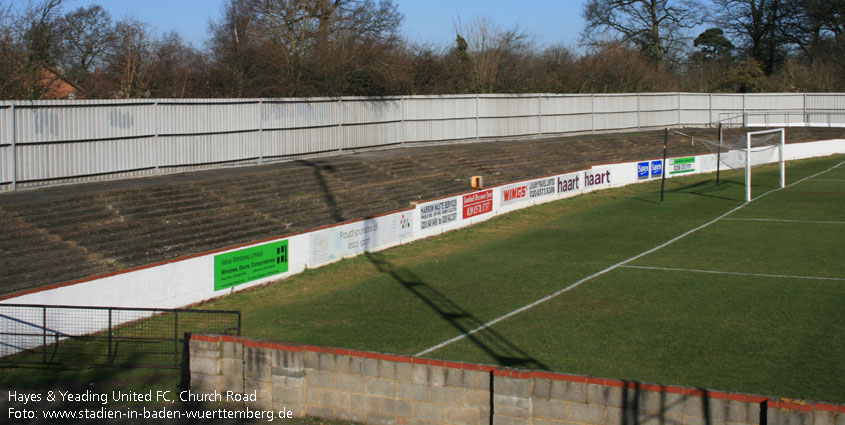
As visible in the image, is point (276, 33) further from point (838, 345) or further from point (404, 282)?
point (838, 345)

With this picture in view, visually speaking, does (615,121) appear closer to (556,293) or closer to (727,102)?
(727,102)

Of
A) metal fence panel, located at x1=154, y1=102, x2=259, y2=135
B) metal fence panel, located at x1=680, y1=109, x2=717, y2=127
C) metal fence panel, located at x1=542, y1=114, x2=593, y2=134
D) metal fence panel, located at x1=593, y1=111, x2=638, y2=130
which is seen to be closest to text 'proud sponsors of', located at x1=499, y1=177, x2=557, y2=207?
metal fence panel, located at x1=154, y1=102, x2=259, y2=135

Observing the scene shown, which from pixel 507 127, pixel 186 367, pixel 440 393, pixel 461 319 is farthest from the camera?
pixel 507 127

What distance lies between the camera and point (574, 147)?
141 feet

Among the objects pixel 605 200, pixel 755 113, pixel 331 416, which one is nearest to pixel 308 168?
pixel 605 200

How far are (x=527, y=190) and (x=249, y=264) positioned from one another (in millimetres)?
16031

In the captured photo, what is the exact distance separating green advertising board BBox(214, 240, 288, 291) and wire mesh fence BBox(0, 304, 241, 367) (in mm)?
3053

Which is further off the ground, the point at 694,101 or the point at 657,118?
the point at 694,101

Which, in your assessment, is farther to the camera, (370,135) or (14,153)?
(370,135)

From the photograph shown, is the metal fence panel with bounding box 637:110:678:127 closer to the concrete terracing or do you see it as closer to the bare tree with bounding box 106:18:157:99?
the concrete terracing

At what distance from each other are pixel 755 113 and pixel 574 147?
20.4m

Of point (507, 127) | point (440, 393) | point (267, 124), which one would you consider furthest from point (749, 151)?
point (440, 393)

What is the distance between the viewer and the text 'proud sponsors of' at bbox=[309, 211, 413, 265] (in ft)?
70.2

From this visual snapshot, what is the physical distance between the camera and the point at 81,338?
47.2ft
